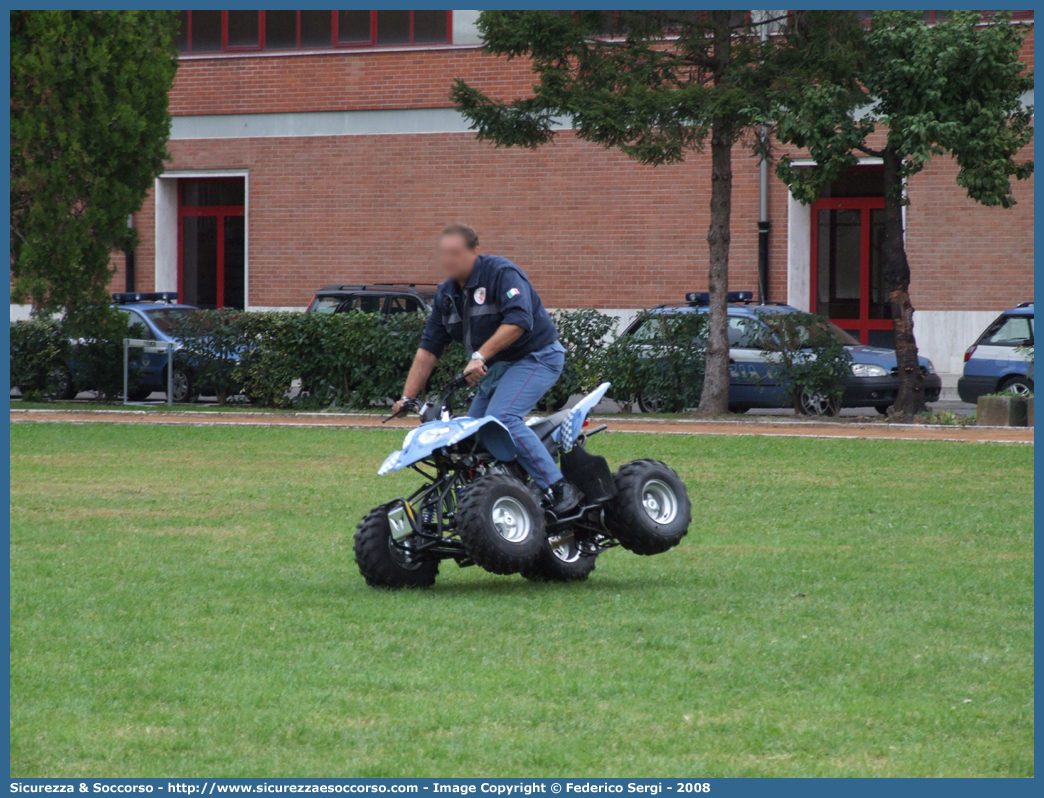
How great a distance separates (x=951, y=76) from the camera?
1759cm

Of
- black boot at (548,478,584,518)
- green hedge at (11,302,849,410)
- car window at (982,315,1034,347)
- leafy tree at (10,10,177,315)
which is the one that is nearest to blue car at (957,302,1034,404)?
car window at (982,315,1034,347)

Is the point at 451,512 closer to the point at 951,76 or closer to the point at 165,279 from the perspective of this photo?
the point at 951,76

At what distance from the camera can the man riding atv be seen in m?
7.39

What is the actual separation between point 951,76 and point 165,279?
63.8ft

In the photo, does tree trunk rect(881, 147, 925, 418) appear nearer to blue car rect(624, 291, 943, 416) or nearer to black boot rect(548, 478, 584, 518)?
blue car rect(624, 291, 943, 416)

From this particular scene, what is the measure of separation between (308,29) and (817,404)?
54.0 ft

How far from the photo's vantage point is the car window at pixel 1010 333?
66.5ft

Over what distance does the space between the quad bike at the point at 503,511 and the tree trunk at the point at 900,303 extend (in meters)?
11.2

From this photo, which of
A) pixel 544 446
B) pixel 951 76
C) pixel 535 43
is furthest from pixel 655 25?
pixel 544 446

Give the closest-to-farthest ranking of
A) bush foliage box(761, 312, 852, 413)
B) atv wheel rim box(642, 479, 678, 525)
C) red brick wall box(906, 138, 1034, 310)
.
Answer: atv wheel rim box(642, 479, 678, 525) → bush foliage box(761, 312, 852, 413) → red brick wall box(906, 138, 1034, 310)

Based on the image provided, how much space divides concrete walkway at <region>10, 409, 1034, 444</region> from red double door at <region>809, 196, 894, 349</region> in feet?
35.2

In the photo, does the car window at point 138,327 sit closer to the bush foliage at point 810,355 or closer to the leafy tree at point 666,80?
the leafy tree at point 666,80

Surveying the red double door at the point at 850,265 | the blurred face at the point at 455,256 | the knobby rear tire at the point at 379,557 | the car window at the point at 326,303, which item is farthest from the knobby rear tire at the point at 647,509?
the red double door at the point at 850,265

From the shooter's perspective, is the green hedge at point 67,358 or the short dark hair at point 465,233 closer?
the short dark hair at point 465,233
